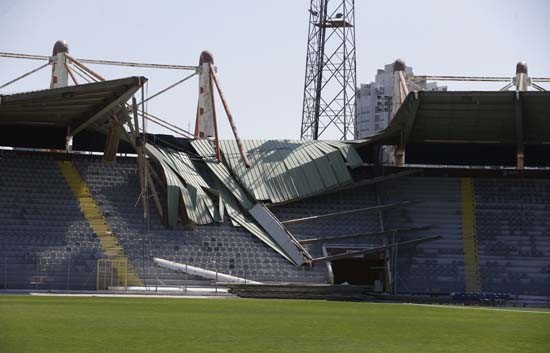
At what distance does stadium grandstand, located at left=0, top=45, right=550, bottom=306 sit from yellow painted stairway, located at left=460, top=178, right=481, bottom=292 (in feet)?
0.22

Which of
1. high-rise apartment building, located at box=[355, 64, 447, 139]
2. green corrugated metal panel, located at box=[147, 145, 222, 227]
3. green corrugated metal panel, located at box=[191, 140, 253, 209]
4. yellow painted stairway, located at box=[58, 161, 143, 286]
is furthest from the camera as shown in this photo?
high-rise apartment building, located at box=[355, 64, 447, 139]

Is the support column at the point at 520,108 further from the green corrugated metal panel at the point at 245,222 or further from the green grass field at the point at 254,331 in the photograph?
the green grass field at the point at 254,331

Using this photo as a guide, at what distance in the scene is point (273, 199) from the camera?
1832 inches

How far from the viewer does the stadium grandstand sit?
41062 millimetres

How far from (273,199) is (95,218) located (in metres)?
8.08

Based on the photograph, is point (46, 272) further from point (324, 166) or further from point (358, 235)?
point (324, 166)

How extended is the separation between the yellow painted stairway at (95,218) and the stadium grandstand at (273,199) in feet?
0.23

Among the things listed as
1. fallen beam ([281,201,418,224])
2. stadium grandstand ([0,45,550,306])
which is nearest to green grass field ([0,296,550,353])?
stadium grandstand ([0,45,550,306])

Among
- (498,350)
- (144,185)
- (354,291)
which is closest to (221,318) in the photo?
(498,350)

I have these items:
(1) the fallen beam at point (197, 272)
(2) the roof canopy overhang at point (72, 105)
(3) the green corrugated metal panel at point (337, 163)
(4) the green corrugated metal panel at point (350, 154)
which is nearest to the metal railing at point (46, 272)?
(1) the fallen beam at point (197, 272)

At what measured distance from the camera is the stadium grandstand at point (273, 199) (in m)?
41.1

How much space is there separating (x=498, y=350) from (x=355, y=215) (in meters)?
32.7

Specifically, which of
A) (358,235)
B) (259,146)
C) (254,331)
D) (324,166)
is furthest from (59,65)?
Result: (254,331)

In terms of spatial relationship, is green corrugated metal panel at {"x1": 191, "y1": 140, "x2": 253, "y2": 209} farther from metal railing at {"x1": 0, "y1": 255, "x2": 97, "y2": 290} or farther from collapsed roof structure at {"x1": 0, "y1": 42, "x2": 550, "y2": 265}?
metal railing at {"x1": 0, "y1": 255, "x2": 97, "y2": 290}
